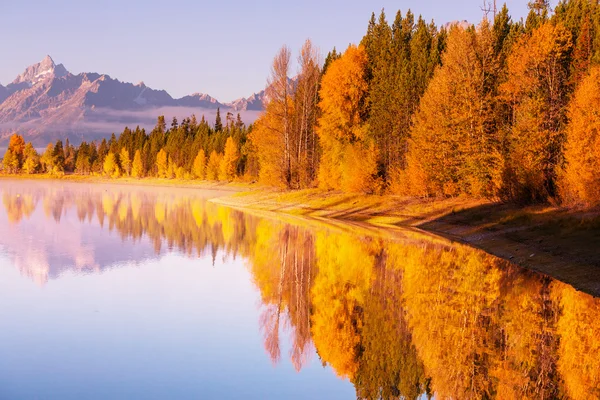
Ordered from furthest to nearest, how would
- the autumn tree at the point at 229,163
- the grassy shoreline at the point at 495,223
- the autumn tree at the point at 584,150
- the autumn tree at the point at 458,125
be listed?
the autumn tree at the point at 229,163, the autumn tree at the point at 458,125, the autumn tree at the point at 584,150, the grassy shoreline at the point at 495,223

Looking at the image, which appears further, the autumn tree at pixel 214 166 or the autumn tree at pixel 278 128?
the autumn tree at pixel 214 166

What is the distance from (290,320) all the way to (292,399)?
617 cm

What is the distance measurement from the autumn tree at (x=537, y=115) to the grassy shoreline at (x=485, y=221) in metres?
2.06

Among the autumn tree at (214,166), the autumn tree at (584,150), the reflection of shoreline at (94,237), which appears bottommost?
the reflection of shoreline at (94,237)

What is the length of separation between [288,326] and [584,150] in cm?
2508

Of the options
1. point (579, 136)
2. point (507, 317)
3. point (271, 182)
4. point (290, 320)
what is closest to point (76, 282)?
point (290, 320)

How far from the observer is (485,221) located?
40.7 meters

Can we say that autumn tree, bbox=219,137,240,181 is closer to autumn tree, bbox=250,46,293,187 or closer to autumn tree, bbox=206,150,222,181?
autumn tree, bbox=206,150,222,181

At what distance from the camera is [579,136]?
3559 centimetres

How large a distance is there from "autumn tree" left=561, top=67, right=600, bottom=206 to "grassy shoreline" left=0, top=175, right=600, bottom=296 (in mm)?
1248

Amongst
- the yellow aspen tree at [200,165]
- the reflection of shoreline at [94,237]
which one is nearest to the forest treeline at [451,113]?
the reflection of shoreline at [94,237]

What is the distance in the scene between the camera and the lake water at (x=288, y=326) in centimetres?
1280

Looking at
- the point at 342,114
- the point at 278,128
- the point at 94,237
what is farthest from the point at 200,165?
the point at 94,237

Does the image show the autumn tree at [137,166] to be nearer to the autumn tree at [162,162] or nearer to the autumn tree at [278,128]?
the autumn tree at [162,162]
